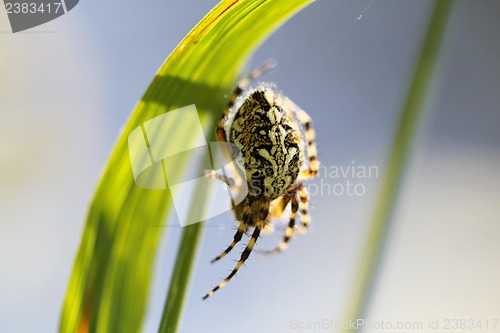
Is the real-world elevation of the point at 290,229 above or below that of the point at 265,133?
below

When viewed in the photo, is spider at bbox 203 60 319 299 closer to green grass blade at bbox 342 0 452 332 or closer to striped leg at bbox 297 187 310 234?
striped leg at bbox 297 187 310 234

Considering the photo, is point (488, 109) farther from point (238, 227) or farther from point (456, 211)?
point (238, 227)

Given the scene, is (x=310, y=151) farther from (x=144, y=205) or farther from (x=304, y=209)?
(x=144, y=205)

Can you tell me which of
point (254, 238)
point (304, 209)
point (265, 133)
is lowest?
point (254, 238)

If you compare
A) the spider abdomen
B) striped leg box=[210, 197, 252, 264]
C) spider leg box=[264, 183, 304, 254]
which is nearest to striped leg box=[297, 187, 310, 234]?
spider leg box=[264, 183, 304, 254]

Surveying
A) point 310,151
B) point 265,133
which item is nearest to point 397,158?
point 265,133

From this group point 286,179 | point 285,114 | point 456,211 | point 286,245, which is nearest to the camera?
point 285,114

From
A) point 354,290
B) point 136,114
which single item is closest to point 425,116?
point 354,290
